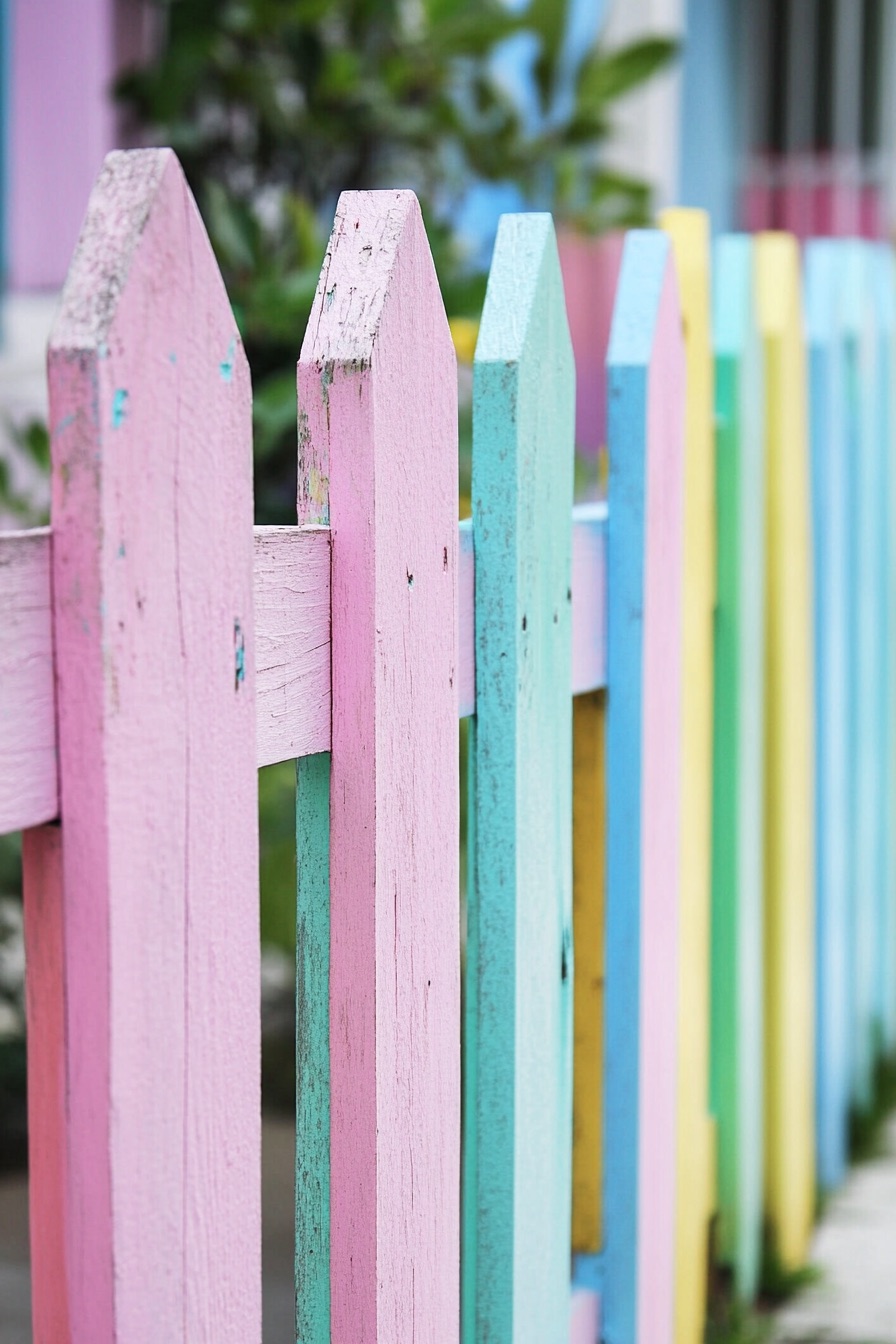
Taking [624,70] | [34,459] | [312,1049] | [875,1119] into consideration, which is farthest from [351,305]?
[624,70]

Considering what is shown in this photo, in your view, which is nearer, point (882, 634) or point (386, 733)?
point (386, 733)

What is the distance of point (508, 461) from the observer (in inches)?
48.5

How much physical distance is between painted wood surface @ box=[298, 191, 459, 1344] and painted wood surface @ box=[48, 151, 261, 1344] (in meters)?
0.11

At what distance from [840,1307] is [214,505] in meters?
1.60

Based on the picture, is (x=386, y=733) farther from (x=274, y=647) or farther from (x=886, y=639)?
(x=886, y=639)

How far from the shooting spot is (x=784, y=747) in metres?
2.16

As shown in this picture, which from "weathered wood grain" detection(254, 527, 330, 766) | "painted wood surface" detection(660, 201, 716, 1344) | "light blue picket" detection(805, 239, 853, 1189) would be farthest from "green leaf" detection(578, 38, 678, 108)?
"weathered wood grain" detection(254, 527, 330, 766)

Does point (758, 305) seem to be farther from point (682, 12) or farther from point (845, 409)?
point (682, 12)

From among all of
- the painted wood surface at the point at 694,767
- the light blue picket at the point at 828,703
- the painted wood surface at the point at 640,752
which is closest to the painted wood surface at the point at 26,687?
the painted wood surface at the point at 640,752

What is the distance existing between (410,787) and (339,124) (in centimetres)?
261

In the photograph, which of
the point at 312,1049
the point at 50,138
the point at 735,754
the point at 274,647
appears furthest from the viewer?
the point at 50,138

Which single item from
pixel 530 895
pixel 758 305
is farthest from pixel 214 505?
pixel 758 305

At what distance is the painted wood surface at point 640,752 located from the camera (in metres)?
1.51

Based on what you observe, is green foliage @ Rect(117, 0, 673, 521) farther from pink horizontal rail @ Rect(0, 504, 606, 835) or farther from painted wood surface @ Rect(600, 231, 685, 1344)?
pink horizontal rail @ Rect(0, 504, 606, 835)
